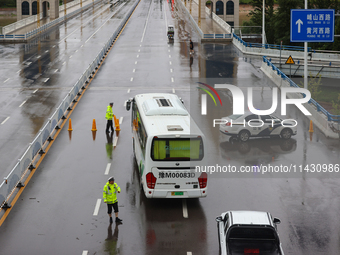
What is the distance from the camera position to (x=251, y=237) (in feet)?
40.4

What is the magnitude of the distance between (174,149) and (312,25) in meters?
19.6

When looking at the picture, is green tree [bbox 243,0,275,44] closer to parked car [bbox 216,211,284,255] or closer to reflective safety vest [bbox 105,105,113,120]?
reflective safety vest [bbox 105,105,113,120]

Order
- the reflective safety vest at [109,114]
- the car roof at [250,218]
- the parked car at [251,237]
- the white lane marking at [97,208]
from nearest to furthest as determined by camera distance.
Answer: the parked car at [251,237], the car roof at [250,218], the white lane marking at [97,208], the reflective safety vest at [109,114]

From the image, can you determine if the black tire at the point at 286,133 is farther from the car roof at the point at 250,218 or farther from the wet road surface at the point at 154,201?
the car roof at the point at 250,218

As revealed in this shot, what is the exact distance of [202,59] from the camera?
53.1 meters

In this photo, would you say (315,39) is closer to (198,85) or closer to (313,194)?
(198,85)

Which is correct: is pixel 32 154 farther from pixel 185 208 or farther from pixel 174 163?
pixel 185 208

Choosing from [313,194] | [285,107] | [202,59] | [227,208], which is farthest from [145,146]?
[202,59]

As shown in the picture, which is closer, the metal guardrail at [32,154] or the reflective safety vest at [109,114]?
the metal guardrail at [32,154]

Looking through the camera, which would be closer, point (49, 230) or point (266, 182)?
point (49, 230)

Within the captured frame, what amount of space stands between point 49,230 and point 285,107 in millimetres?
22728

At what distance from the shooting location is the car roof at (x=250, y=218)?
1241 cm

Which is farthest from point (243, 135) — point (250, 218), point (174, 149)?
point (250, 218)

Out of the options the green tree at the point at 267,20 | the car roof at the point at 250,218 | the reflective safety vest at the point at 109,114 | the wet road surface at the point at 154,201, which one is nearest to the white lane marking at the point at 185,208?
the wet road surface at the point at 154,201
